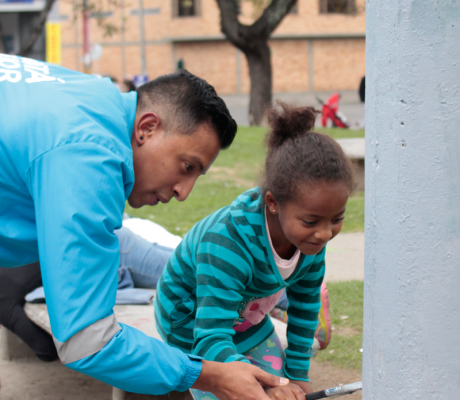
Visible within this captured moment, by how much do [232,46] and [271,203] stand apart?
2606cm

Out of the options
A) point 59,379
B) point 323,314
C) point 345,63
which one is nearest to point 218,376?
point 323,314

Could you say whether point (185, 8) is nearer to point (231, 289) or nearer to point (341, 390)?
point (231, 289)

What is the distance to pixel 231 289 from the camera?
195 cm

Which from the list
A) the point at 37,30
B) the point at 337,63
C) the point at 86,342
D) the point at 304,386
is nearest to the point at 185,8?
the point at 337,63

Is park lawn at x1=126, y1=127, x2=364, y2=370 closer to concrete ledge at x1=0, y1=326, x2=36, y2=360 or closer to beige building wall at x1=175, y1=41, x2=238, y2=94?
concrete ledge at x1=0, y1=326, x2=36, y2=360

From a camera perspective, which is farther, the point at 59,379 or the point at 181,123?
the point at 59,379

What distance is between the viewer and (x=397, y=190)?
133 cm

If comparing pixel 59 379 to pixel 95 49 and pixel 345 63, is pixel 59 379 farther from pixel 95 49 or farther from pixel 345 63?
pixel 345 63

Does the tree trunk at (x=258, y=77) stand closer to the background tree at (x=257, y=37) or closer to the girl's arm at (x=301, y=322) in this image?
the background tree at (x=257, y=37)

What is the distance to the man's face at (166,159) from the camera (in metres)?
1.80

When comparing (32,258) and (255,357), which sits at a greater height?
(32,258)

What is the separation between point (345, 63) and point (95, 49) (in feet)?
48.4

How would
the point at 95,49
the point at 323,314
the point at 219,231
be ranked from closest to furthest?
the point at 219,231 → the point at 323,314 → the point at 95,49

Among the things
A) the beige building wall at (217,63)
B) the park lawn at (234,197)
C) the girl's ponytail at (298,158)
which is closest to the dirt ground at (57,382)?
the park lawn at (234,197)
